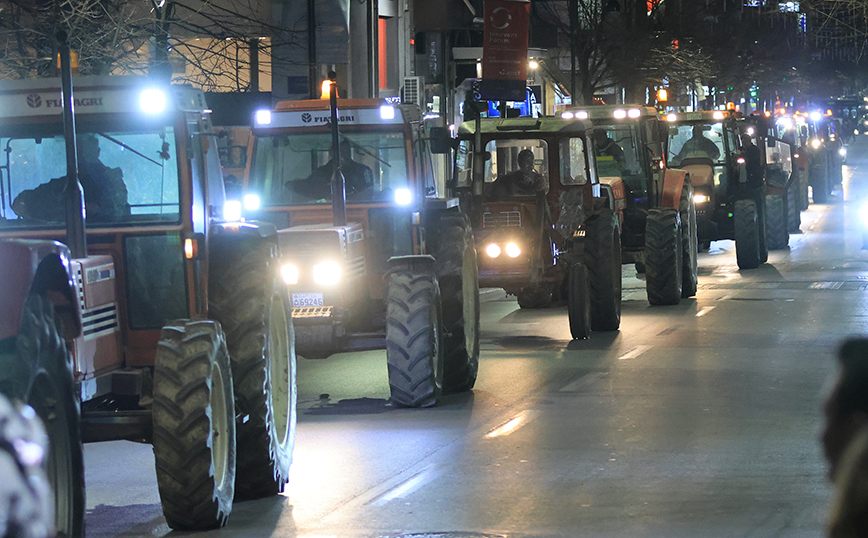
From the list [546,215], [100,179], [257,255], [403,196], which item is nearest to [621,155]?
[546,215]

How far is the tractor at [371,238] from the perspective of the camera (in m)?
10.8

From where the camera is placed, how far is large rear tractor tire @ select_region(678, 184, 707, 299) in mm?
19141

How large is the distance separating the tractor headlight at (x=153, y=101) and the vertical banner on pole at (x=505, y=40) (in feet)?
59.2

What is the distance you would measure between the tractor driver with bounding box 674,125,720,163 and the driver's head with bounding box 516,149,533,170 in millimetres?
8752

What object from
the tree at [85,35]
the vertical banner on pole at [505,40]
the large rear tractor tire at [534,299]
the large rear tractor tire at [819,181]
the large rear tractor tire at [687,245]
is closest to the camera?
the tree at [85,35]

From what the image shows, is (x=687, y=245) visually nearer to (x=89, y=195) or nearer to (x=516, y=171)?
(x=516, y=171)

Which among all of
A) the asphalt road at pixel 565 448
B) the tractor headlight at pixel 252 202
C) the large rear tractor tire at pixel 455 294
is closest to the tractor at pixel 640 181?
the asphalt road at pixel 565 448

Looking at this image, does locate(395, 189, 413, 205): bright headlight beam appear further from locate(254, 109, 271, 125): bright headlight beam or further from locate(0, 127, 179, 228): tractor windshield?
locate(0, 127, 179, 228): tractor windshield

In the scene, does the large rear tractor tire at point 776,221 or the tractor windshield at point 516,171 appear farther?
the large rear tractor tire at point 776,221

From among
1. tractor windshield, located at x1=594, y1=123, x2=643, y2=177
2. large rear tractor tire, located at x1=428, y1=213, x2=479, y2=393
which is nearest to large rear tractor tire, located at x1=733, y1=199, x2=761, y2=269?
tractor windshield, located at x1=594, y1=123, x2=643, y2=177

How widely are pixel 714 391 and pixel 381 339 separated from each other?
290 centimetres

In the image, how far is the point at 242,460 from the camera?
25.3ft

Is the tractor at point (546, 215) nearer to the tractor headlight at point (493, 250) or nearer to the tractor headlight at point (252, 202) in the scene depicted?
the tractor headlight at point (493, 250)

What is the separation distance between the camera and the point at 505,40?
26.1 metres
